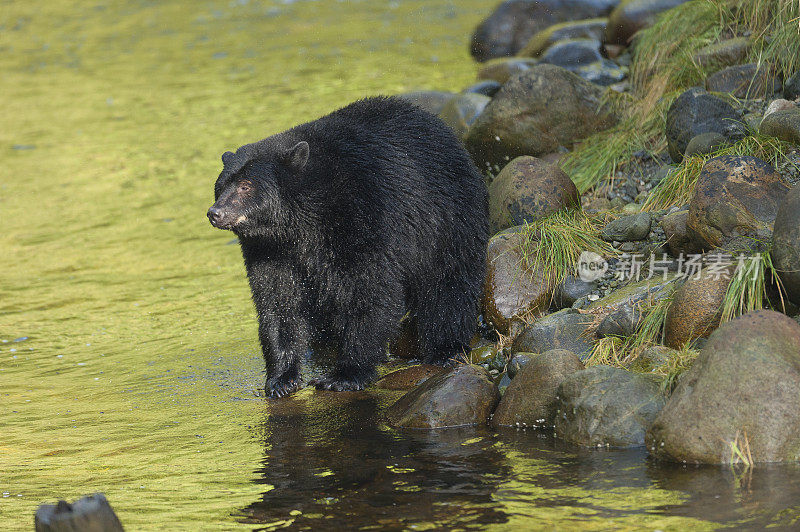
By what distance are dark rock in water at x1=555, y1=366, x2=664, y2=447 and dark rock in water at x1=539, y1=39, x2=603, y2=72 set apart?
795 centimetres

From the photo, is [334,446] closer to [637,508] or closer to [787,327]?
[637,508]

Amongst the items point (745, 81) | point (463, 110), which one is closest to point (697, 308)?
point (745, 81)

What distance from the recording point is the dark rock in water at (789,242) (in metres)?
5.86

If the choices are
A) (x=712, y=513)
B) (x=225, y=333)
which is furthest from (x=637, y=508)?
(x=225, y=333)

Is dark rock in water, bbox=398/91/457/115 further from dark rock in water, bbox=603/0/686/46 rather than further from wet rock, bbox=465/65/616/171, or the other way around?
wet rock, bbox=465/65/616/171

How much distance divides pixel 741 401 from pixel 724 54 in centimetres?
538

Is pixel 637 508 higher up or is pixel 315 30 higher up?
pixel 315 30

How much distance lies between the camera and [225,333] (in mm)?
9148

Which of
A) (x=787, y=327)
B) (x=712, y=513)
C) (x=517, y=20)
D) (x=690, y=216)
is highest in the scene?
(x=517, y=20)

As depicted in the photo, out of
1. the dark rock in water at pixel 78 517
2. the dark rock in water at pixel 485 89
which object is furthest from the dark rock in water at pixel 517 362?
the dark rock in water at pixel 485 89

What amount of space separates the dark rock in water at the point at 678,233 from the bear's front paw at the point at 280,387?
3104 millimetres

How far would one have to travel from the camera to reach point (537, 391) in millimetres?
6180

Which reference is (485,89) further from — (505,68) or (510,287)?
(510,287)

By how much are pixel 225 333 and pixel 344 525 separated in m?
4.53
